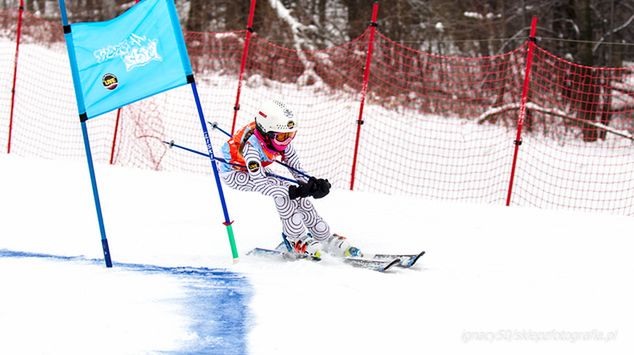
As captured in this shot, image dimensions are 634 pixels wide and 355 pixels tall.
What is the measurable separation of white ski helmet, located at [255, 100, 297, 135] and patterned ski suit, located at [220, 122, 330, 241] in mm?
184

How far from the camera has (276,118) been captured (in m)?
5.94

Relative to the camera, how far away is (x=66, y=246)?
6410mm

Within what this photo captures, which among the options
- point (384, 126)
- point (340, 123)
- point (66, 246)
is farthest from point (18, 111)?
point (66, 246)

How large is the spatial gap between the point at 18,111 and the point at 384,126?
726 cm

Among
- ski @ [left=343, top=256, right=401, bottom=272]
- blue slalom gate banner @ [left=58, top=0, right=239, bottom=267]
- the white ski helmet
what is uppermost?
blue slalom gate banner @ [left=58, top=0, right=239, bottom=267]

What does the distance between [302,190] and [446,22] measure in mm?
14409

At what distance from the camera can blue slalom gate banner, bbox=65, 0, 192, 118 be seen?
536cm

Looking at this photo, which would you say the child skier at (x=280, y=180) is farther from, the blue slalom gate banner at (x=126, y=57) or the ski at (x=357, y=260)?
the blue slalom gate banner at (x=126, y=57)

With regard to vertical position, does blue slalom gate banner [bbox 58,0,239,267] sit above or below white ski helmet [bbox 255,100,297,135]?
above

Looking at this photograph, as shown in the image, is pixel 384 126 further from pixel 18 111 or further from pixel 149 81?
pixel 149 81

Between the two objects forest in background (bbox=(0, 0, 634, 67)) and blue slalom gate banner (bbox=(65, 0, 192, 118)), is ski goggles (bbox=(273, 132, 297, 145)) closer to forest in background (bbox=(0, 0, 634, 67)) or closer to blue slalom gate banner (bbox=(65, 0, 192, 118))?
blue slalom gate banner (bbox=(65, 0, 192, 118))

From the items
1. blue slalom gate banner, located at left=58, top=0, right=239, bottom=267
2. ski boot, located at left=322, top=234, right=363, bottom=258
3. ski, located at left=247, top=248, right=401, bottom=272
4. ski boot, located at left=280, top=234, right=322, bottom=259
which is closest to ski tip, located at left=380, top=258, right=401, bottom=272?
ski, located at left=247, top=248, right=401, bottom=272

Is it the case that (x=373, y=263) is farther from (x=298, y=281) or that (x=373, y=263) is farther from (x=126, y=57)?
(x=126, y=57)

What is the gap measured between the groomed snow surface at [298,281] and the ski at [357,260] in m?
0.15
